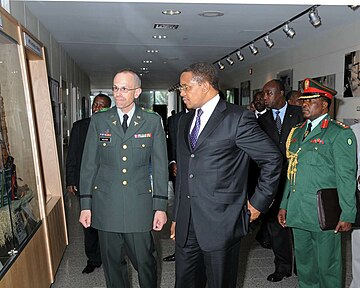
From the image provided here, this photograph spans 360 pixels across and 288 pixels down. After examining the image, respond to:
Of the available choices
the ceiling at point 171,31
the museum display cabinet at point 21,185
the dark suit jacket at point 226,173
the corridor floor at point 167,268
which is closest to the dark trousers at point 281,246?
the corridor floor at point 167,268

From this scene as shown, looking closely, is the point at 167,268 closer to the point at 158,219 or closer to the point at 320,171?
the point at 158,219

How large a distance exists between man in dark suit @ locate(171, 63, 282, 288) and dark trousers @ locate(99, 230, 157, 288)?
351 millimetres

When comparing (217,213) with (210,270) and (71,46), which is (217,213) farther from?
(71,46)

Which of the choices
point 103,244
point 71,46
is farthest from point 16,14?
point 71,46

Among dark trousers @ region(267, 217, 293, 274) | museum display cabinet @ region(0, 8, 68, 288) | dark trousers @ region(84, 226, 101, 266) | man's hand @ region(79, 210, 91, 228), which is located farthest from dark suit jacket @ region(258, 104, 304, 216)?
museum display cabinet @ region(0, 8, 68, 288)

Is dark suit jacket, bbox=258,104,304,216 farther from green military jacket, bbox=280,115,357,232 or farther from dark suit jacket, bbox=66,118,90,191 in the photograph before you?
dark suit jacket, bbox=66,118,90,191

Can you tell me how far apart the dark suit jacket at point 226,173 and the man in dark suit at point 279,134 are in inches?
58.4

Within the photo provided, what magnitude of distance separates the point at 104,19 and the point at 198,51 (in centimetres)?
346

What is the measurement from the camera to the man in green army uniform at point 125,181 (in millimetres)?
2766

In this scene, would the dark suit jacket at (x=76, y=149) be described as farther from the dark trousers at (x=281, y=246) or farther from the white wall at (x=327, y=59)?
the white wall at (x=327, y=59)

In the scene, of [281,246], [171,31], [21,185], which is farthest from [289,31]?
[21,185]

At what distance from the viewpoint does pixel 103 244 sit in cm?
286

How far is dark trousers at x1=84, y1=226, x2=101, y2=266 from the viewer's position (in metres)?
4.00

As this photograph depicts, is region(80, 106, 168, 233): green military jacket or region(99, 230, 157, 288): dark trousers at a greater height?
region(80, 106, 168, 233): green military jacket
